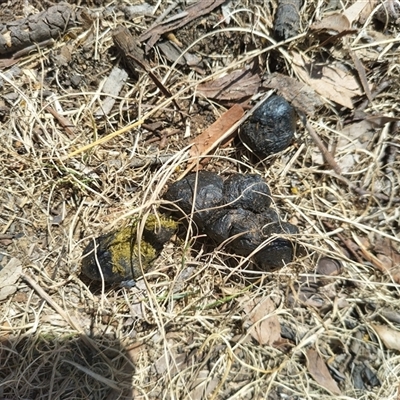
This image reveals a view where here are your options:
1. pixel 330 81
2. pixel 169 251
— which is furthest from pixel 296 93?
pixel 169 251

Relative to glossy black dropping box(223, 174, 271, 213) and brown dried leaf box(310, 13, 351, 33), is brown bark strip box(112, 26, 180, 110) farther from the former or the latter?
brown dried leaf box(310, 13, 351, 33)

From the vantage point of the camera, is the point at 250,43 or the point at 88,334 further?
the point at 250,43

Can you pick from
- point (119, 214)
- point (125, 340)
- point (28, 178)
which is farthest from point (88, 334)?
point (28, 178)

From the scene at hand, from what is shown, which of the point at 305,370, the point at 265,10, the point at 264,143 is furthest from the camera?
the point at 265,10

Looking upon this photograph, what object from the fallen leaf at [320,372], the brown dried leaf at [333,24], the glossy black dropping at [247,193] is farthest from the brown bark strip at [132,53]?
the fallen leaf at [320,372]

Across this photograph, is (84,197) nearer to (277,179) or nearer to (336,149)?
(277,179)

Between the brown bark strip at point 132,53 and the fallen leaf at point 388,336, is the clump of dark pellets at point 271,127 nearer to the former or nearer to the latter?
the brown bark strip at point 132,53

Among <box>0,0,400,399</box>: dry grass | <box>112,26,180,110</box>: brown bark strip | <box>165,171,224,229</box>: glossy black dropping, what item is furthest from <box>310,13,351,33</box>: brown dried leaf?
<box>165,171,224,229</box>: glossy black dropping

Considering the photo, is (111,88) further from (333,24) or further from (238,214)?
(333,24)
